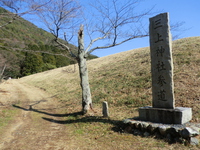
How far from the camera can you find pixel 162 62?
611 centimetres

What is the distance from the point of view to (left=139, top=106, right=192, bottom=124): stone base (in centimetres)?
552

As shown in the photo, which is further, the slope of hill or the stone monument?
the stone monument

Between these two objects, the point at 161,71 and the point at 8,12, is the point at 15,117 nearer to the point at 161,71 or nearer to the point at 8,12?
the point at 8,12

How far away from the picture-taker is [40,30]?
29.9 ft

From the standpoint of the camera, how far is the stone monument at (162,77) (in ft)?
19.2

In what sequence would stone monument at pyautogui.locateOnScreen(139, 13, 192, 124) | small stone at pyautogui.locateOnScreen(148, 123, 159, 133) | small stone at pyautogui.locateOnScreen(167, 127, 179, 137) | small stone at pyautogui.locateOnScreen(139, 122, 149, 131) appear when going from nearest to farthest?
1. small stone at pyautogui.locateOnScreen(167, 127, 179, 137)
2. small stone at pyautogui.locateOnScreen(148, 123, 159, 133)
3. small stone at pyautogui.locateOnScreen(139, 122, 149, 131)
4. stone monument at pyautogui.locateOnScreen(139, 13, 192, 124)

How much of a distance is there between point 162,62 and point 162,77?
545mm

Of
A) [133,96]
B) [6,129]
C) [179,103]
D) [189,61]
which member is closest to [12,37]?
[6,129]

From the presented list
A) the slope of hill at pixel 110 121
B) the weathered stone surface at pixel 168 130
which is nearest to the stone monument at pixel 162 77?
the weathered stone surface at pixel 168 130

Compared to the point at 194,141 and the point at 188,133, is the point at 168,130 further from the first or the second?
the point at 194,141

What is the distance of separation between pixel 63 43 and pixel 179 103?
7.25 m

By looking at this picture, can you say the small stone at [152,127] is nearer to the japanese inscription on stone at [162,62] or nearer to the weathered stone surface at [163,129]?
the weathered stone surface at [163,129]

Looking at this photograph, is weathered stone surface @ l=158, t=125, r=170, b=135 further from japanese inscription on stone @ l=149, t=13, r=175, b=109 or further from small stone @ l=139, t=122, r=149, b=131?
japanese inscription on stone @ l=149, t=13, r=175, b=109

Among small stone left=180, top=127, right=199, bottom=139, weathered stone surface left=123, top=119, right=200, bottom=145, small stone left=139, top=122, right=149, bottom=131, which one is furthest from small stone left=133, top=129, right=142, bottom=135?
small stone left=180, top=127, right=199, bottom=139
